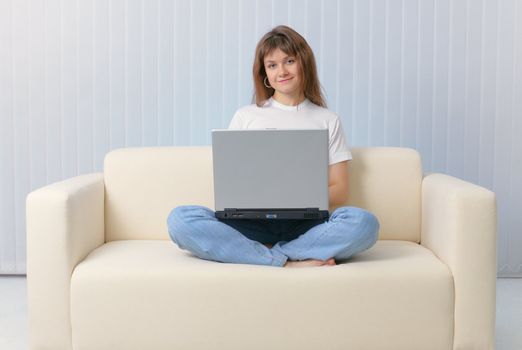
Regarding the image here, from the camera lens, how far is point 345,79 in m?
3.76

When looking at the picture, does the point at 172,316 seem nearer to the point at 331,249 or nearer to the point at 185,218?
the point at 185,218

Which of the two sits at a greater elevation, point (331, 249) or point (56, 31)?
point (56, 31)

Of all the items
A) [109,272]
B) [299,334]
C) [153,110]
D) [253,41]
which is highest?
[253,41]

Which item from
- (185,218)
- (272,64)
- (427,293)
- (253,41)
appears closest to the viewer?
(427,293)

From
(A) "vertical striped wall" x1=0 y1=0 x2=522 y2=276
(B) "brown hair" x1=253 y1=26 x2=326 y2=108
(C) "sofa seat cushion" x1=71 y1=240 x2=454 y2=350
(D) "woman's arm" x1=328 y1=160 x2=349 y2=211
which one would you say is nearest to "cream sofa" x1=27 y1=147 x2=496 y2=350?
(C) "sofa seat cushion" x1=71 y1=240 x2=454 y2=350

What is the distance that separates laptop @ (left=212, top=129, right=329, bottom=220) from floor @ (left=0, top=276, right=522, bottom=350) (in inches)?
37.1

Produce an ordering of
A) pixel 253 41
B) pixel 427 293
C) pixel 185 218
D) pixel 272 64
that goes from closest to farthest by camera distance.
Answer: pixel 427 293 → pixel 185 218 → pixel 272 64 → pixel 253 41

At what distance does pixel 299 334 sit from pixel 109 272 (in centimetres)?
60

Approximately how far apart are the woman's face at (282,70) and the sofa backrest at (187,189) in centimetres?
36

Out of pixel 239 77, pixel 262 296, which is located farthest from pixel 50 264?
pixel 239 77

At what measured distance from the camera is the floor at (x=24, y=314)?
2.79 meters

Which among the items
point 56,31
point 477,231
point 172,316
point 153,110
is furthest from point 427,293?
point 56,31

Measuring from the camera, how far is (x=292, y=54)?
9.37ft

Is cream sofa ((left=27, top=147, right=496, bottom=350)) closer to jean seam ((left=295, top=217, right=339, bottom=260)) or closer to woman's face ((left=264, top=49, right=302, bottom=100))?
jean seam ((left=295, top=217, right=339, bottom=260))
